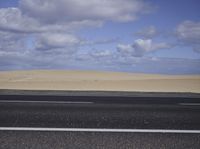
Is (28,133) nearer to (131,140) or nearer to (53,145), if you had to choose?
(53,145)

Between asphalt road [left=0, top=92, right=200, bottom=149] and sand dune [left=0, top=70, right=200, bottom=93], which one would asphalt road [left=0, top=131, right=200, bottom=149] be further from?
sand dune [left=0, top=70, right=200, bottom=93]

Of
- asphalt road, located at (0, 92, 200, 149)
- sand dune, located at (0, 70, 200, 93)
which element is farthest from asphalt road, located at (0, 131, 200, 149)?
sand dune, located at (0, 70, 200, 93)

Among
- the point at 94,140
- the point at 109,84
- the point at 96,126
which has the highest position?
the point at 109,84

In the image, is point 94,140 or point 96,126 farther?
point 96,126

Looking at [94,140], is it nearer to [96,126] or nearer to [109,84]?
[96,126]

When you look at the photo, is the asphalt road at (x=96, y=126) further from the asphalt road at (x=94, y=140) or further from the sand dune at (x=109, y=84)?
the sand dune at (x=109, y=84)

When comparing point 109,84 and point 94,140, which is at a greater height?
point 109,84

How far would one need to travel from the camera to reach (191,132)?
308 inches

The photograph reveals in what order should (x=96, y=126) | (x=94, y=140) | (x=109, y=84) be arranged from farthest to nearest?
(x=109, y=84) → (x=96, y=126) → (x=94, y=140)

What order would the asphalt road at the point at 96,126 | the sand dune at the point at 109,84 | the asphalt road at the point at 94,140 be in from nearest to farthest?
the asphalt road at the point at 94,140 → the asphalt road at the point at 96,126 → the sand dune at the point at 109,84

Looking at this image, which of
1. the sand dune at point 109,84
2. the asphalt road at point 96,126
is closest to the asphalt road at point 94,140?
the asphalt road at point 96,126

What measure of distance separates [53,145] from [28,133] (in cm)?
115

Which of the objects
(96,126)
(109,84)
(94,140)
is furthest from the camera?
(109,84)

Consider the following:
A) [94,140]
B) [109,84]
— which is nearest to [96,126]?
[94,140]
